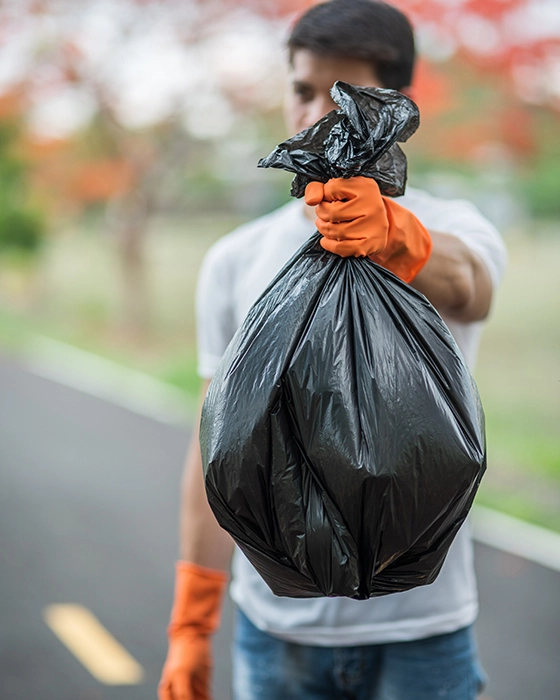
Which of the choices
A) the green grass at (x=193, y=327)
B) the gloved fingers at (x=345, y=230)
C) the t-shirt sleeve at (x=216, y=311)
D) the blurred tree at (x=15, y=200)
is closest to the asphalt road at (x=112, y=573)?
the green grass at (x=193, y=327)

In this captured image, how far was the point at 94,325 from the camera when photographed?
44.3 ft

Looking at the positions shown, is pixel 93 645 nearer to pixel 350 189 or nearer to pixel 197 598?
pixel 197 598

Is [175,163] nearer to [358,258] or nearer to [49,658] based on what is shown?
[49,658]

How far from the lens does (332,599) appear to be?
5.56 ft

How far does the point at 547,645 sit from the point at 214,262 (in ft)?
8.65

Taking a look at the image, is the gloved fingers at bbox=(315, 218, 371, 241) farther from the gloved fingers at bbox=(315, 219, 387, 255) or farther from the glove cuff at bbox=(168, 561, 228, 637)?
the glove cuff at bbox=(168, 561, 228, 637)

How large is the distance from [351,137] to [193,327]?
11.8 metres

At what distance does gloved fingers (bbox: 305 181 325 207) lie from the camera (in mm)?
1286

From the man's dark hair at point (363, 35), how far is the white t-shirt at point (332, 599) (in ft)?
0.79

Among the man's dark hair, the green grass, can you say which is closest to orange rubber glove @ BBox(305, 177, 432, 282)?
the man's dark hair

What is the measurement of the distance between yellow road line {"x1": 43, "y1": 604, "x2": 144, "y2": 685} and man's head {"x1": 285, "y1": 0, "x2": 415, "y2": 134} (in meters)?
2.61

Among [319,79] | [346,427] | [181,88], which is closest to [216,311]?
[319,79]

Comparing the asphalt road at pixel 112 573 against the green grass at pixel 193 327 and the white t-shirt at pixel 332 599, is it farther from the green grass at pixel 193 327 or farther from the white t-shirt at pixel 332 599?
the white t-shirt at pixel 332 599

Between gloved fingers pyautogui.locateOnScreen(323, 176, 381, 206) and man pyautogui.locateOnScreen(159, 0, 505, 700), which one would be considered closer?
gloved fingers pyautogui.locateOnScreen(323, 176, 381, 206)
